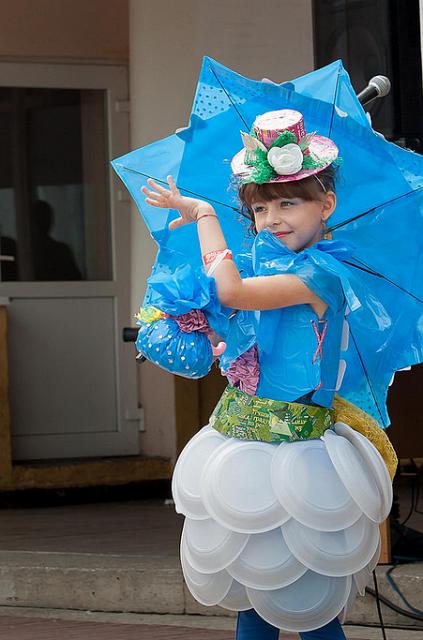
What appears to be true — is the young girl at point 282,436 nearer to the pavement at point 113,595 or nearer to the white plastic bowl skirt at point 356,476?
the white plastic bowl skirt at point 356,476

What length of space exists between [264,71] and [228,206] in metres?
2.23

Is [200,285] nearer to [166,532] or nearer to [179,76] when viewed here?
[179,76]

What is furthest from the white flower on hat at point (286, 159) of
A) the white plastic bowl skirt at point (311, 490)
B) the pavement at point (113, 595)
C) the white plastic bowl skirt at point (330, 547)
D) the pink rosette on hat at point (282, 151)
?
the pavement at point (113, 595)

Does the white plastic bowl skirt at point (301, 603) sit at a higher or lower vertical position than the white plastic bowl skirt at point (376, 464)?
lower

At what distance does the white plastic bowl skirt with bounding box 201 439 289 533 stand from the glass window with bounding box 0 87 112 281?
198 inches

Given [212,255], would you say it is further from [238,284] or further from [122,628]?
[122,628]

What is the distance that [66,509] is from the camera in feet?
23.4

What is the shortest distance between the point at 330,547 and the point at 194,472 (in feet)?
1.23

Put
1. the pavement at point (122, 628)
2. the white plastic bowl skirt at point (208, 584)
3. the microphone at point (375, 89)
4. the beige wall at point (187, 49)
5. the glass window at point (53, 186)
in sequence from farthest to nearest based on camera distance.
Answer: the glass window at point (53, 186) → the beige wall at point (187, 49) → the pavement at point (122, 628) → the microphone at point (375, 89) → the white plastic bowl skirt at point (208, 584)

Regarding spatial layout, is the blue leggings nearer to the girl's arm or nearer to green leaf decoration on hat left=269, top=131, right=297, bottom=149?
the girl's arm

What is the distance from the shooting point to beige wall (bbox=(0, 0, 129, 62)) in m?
7.47

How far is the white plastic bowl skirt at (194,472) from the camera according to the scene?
2.82m

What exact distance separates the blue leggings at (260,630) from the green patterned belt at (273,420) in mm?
444

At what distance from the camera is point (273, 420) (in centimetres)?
281
